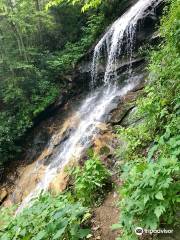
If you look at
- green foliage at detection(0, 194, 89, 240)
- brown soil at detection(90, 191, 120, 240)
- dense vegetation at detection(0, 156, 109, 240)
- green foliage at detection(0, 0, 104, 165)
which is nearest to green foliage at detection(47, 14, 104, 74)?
green foliage at detection(0, 0, 104, 165)

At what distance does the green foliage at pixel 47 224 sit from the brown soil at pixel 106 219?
387 mm

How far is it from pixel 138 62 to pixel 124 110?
266 centimetres

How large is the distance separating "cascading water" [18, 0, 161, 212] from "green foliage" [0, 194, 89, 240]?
4.31m

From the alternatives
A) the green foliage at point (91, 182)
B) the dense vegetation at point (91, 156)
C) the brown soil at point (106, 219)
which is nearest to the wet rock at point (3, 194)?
the dense vegetation at point (91, 156)

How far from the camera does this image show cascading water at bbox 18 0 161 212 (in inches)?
357

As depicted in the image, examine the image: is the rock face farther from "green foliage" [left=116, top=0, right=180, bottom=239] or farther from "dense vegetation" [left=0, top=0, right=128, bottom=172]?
"green foliage" [left=116, top=0, right=180, bottom=239]

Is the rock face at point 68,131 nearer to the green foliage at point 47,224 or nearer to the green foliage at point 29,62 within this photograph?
the green foliage at point 29,62

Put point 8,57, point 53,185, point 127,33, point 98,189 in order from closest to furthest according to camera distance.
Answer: point 98,189 → point 53,185 → point 127,33 → point 8,57

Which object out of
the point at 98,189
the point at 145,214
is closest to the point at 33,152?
the point at 98,189

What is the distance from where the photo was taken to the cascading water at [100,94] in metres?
9.08

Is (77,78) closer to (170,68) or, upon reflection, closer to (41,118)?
(41,118)

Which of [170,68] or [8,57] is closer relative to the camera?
[170,68]

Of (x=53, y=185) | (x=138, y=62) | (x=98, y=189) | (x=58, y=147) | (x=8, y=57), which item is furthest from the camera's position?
(x=8, y=57)

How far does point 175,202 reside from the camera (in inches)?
136
